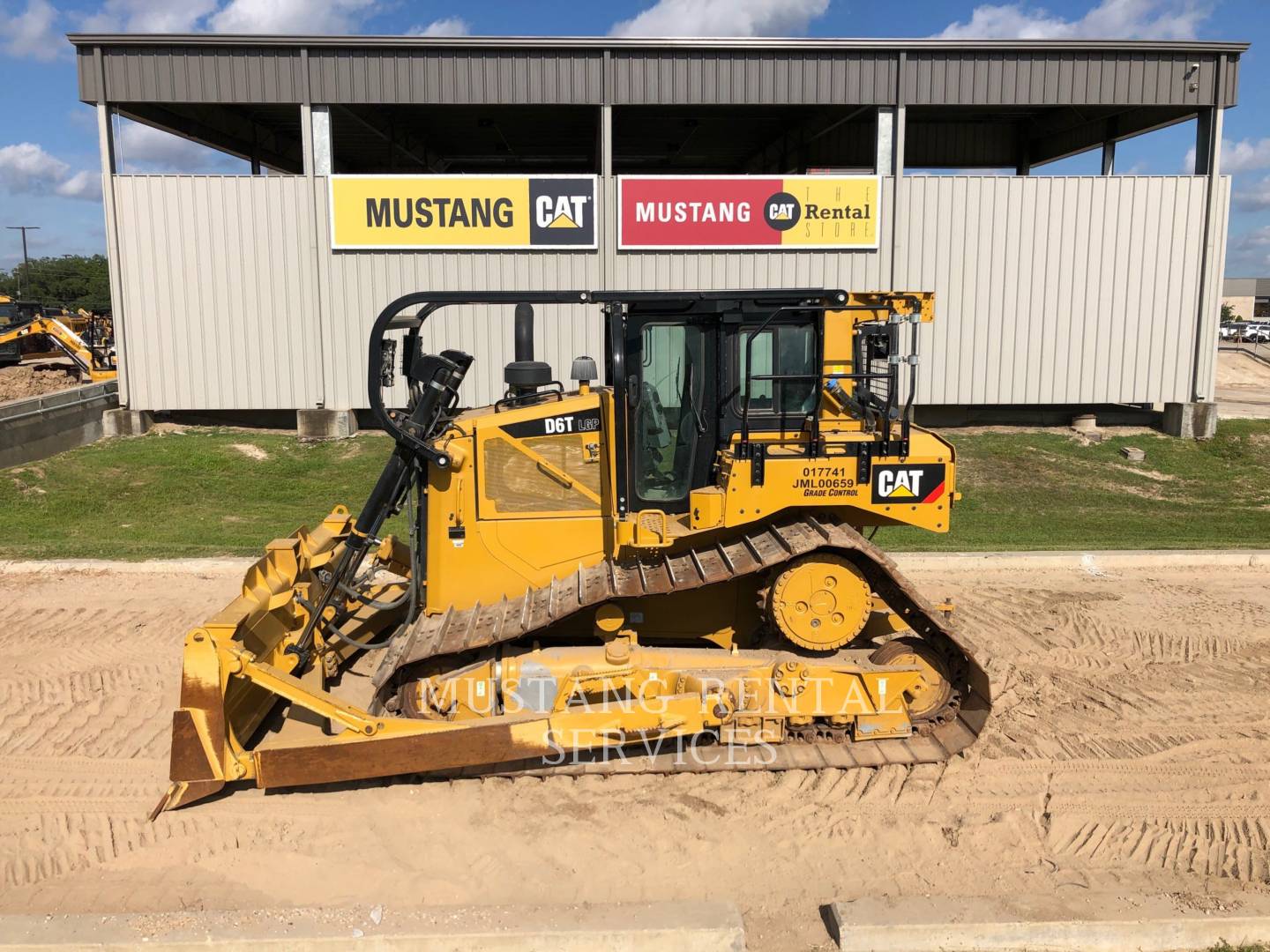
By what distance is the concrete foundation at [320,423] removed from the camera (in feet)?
54.8

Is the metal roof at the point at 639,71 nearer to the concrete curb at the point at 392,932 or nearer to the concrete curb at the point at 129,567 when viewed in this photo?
the concrete curb at the point at 129,567

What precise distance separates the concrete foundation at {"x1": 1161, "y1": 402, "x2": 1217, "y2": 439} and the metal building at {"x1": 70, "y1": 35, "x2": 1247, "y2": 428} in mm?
193

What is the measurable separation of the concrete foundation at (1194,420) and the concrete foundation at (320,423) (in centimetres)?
1522

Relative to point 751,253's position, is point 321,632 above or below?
below

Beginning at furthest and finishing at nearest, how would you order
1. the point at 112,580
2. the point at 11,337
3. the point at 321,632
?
the point at 11,337 < the point at 112,580 < the point at 321,632

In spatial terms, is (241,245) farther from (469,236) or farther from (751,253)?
(751,253)

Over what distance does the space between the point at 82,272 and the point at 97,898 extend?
82.8 meters

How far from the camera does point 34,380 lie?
74.9ft

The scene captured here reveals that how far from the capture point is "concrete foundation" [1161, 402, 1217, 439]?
17.2 meters

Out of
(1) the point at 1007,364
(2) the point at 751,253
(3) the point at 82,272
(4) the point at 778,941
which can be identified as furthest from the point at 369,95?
(3) the point at 82,272

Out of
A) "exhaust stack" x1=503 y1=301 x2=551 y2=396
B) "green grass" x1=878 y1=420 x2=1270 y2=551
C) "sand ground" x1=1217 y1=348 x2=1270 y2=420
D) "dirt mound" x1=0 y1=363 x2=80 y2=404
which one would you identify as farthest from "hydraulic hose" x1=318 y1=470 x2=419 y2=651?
"dirt mound" x1=0 y1=363 x2=80 y2=404

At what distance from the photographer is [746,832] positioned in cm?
525

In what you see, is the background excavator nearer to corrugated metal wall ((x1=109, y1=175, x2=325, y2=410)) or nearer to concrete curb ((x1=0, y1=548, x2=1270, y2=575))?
corrugated metal wall ((x1=109, y1=175, x2=325, y2=410))

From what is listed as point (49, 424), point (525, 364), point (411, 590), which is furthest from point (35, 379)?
point (525, 364)
